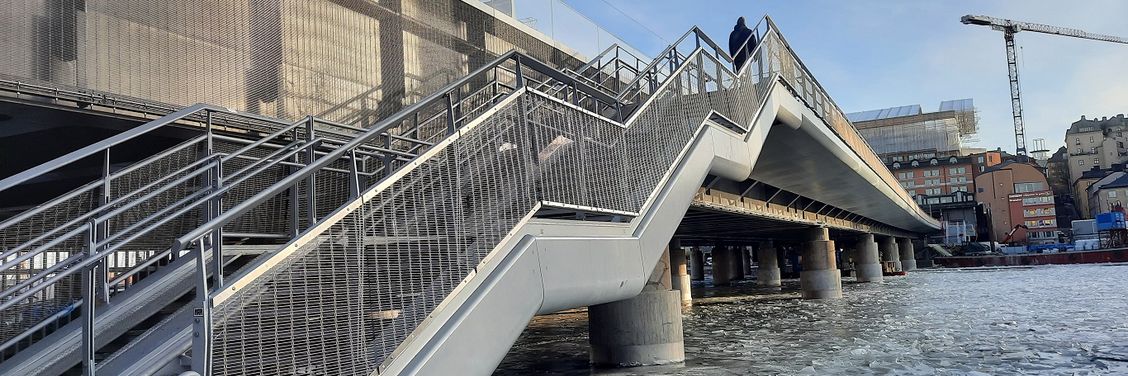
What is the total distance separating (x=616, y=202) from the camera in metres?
8.40

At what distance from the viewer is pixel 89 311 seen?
4012mm

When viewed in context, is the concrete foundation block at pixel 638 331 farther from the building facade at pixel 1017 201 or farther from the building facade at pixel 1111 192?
the building facade at pixel 1111 192

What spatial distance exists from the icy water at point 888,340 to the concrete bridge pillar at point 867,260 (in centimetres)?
2035

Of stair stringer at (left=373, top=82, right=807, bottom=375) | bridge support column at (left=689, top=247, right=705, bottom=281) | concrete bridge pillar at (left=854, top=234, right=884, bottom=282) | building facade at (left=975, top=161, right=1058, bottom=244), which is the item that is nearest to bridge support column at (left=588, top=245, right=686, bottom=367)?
stair stringer at (left=373, top=82, right=807, bottom=375)

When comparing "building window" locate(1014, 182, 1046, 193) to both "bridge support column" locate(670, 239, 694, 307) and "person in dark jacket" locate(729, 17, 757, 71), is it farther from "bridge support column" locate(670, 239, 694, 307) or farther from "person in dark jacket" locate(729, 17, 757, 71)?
"person in dark jacket" locate(729, 17, 757, 71)

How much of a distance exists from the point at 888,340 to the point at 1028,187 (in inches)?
4290

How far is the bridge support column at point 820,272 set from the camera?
97.8 feet

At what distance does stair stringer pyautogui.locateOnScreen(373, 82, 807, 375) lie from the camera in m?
5.18

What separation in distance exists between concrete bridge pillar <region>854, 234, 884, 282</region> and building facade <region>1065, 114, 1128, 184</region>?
100719 mm

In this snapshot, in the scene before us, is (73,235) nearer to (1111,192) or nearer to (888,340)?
(888,340)

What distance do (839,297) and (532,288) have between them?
2537 cm

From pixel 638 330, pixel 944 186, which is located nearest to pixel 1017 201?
pixel 944 186

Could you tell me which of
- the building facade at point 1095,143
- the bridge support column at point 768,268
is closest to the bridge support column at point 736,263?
the bridge support column at point 768,268

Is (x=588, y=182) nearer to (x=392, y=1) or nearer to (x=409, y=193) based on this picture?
(x=409, y=193)
